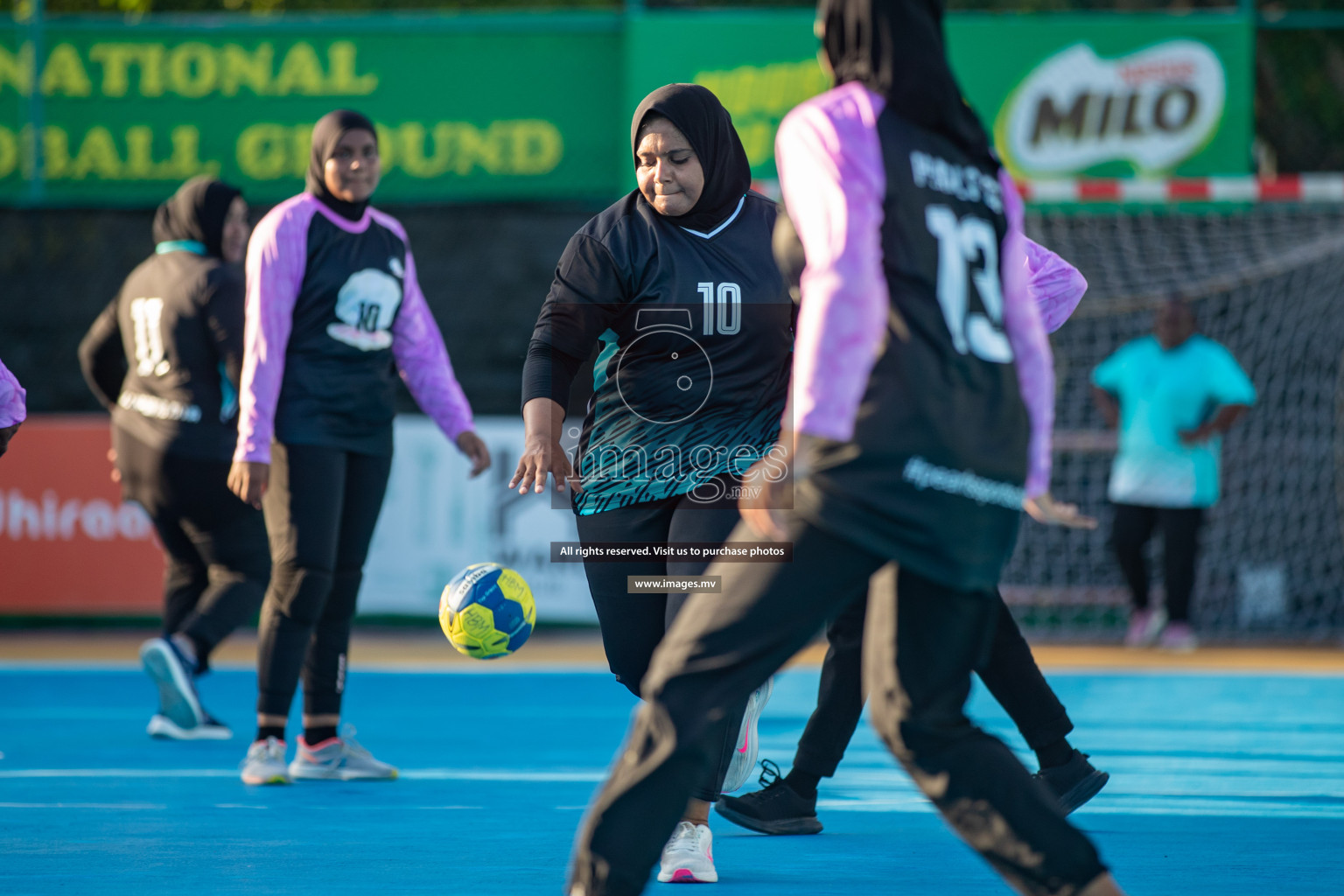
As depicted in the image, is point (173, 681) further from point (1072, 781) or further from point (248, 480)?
point (1072, 781)

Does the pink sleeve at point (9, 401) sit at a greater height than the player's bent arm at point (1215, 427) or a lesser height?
greater

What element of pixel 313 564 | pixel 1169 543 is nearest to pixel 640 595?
pixel 313 564

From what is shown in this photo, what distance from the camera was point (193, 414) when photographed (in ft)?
20.2

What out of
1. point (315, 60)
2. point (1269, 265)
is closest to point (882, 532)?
point (1269, 265)

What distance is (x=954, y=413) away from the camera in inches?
105

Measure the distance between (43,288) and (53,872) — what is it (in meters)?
7.26

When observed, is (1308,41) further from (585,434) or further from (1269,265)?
(585,434)

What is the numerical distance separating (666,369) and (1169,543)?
A: 6.21 meters

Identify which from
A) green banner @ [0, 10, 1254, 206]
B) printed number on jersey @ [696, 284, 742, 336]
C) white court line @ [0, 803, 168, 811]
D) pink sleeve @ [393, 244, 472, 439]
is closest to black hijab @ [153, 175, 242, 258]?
pink sleeve @ [393, 244, 472, 439]

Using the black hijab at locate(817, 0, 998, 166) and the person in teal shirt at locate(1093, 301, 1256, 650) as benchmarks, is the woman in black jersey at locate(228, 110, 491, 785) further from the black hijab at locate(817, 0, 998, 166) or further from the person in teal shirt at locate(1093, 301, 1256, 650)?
the person in teal shirt at locate(1093, 301, 1256, 650)

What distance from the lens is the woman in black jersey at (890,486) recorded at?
8.63ft

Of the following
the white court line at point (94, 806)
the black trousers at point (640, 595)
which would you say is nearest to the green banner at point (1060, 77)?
the white court line at point (94, 806)

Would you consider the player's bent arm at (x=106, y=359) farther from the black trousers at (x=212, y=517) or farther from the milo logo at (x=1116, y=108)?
the milo logo at (x=1116, y=108)

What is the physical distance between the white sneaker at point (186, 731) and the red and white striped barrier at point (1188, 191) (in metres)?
6.17
